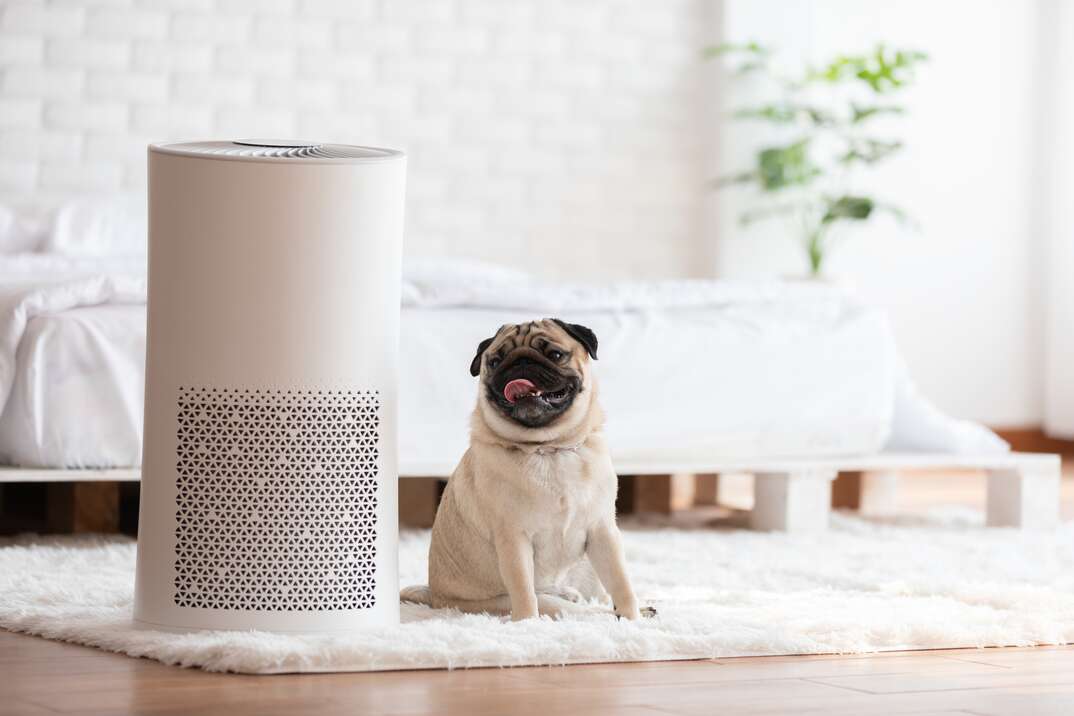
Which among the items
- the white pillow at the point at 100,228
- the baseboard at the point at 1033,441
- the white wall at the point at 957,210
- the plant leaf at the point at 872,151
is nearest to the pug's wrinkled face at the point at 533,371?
the white pillow at the point at 100,228

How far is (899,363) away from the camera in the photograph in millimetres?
3852

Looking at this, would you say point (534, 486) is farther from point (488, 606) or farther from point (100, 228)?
point (100, 228)

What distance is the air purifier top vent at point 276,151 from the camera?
1928 millimetres

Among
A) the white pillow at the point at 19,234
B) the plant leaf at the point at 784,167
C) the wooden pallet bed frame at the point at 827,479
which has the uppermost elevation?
the plant leaf at the point at 784,167

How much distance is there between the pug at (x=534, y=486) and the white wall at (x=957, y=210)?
3.55 meters

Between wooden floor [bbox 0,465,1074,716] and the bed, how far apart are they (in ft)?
3.01

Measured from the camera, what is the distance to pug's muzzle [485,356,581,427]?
210cm

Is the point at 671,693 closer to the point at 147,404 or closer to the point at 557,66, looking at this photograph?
the point at 147,404

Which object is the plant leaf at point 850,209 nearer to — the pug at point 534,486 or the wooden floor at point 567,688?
the pug at point 534,486

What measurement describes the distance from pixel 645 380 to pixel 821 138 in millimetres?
2578

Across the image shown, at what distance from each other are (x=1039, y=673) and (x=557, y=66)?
12.9 ft

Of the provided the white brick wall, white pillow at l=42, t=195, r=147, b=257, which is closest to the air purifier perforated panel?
white pillow at l=42, t=195, r=147, b=257

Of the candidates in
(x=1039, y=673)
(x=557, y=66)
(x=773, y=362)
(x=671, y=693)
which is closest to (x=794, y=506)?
(x=773, y=362)

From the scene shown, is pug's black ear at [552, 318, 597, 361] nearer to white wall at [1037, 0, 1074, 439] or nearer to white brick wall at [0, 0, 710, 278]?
white brick wall at [0, 0, 710, 278]
